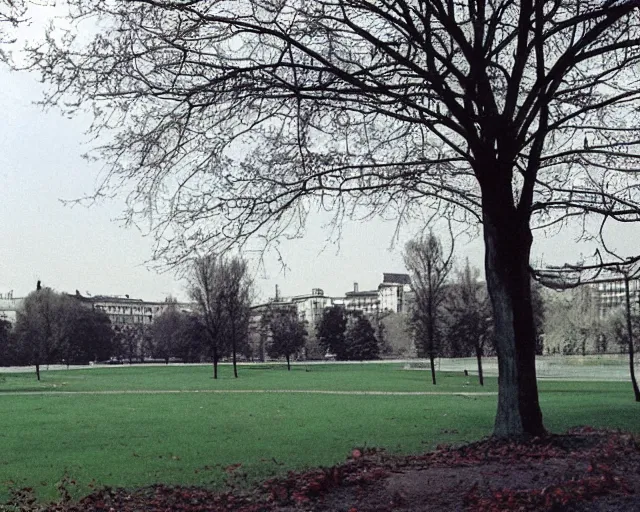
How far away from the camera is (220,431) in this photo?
19.9 metres

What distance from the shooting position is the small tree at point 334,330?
96438 mm

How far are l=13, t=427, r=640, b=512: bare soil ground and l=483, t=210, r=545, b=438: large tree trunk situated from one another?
40.3 inches

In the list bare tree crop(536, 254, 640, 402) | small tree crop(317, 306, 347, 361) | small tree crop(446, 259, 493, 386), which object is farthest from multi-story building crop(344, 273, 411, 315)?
bare tree crop(536, 254, 640, 402)

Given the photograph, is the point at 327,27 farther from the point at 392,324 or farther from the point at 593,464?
the point at 392,324

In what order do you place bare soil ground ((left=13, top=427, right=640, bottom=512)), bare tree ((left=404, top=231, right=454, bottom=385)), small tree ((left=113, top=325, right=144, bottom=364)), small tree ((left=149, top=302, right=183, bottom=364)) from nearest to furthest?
1. bare soil ground ((left=13, top=427, right=640, bottom=512))
2. bare tree ((left=404, top=231, right=454, bottom=385))
3. small tree ((left=149, top=302, right=183, bottom=364))
4. small tree ((left=113, top=325, right=144, bottom=364))

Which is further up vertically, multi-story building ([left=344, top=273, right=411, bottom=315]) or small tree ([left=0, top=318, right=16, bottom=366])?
multi-story building ([left=344, top=273, right=411, bottom=315])

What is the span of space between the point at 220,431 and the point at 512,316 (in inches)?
410

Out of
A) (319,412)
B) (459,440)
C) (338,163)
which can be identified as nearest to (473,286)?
(319,412)

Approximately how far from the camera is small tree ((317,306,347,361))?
3797 inches

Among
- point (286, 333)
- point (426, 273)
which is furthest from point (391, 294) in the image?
point (426, 273)

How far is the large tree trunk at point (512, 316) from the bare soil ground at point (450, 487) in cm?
102

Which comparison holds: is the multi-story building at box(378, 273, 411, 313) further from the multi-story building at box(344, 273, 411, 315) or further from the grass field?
the grass field

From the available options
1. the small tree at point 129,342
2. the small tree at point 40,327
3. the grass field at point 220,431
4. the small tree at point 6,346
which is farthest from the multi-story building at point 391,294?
the grass field at point 220,431

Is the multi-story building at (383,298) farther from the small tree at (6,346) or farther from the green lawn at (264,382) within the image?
the green lawn at (264,382)
